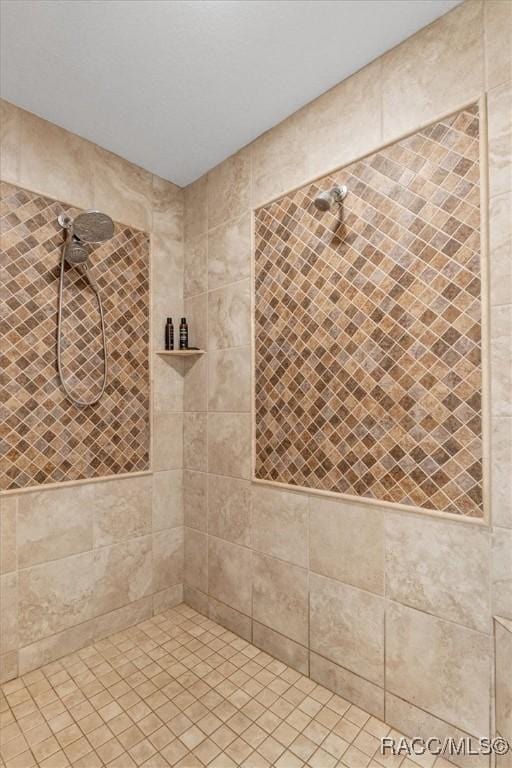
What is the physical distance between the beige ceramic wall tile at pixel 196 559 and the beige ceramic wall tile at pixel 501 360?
1.49m

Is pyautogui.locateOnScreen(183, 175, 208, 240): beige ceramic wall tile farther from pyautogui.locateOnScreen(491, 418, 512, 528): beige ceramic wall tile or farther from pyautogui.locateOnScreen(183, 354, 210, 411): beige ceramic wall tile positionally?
pyautogui.locateOnScreen(491, 418, 512, 528): beige ceramic wall tile

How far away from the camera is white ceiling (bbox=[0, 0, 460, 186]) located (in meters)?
1.25

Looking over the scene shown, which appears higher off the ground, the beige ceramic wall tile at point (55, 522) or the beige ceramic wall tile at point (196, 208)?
the beige ceramic wall tile at point (196, 208)

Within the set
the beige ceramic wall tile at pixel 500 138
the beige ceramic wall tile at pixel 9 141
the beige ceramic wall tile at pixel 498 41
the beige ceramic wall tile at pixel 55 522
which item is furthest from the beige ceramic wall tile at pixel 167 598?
the beige ceramic wall tile at pixel 498 41

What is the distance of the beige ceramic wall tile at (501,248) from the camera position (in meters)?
1.12

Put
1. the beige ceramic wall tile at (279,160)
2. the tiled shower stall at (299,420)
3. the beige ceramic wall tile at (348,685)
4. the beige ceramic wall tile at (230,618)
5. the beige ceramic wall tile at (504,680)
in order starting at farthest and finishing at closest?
the beige ceramic wall tile at (230,618) < the beige ceramic wall tile at (279,160) < the beige ceramic wall tile at (348,685) < the tiled shower stall at (299,420) < the beige ceramic wall tile at (504,680)

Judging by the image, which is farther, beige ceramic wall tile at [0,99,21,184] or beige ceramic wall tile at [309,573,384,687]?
beige ceramic wall tile at [0,99,21,184]

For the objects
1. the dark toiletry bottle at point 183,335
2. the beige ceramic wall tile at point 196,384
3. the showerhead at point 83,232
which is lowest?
the beige ceramic wall tile at point 196,384

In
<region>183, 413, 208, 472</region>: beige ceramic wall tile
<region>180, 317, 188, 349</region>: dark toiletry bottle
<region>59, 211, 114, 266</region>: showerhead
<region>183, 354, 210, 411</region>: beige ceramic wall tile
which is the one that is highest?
<region>59, 211, 114, 266</region>: showerhead

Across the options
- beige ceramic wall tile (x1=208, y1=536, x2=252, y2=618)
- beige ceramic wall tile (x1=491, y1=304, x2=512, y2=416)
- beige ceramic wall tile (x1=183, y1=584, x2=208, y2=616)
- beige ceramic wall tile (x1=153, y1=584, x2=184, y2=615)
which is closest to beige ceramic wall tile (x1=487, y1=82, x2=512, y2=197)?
beige ceramic wall tile (x1=491, y1=304, x2=512, y2=416)

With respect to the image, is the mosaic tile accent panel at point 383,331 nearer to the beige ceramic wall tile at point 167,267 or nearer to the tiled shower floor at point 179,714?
the beige ceramic wall tile at point 167,267

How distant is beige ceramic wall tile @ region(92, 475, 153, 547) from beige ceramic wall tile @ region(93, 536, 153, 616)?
0.16ft

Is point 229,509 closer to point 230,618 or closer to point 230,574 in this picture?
point 230,574

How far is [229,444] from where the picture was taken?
1931mm
